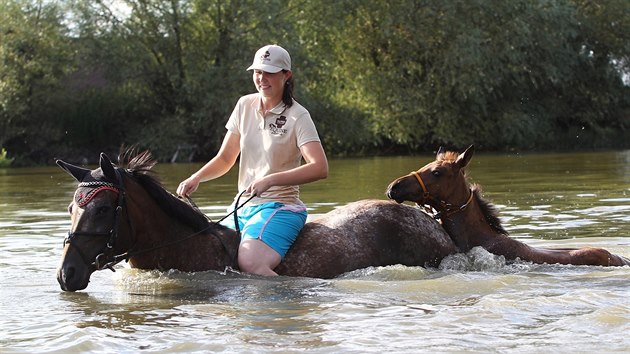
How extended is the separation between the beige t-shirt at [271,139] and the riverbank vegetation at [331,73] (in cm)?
3349

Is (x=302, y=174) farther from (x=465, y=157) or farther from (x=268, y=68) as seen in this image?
(x=465, y=157)

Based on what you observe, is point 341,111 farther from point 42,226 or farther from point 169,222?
point 169,222

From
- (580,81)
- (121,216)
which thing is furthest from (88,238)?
(580,81)

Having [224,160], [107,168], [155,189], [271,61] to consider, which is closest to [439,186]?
[224,160]

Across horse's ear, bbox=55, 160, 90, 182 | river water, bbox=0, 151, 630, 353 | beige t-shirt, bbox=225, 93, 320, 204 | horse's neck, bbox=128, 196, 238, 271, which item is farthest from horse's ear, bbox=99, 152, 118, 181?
beige t-shirt, bbox=225, 93, 320, 204

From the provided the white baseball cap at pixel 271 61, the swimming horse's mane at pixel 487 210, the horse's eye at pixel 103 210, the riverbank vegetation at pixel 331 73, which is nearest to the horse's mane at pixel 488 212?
the swimming horse's mane at pixel 487 210

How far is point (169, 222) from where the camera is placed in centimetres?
779

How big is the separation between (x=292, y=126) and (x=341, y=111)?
118 ft

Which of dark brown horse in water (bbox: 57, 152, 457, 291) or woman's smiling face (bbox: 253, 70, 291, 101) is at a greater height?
woman's smiling face (bbox: 253, 70, 291, 101)

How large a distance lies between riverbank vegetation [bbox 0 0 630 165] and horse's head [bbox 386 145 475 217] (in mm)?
32822

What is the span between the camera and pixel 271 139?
781cm

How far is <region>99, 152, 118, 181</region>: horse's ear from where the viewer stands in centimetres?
725

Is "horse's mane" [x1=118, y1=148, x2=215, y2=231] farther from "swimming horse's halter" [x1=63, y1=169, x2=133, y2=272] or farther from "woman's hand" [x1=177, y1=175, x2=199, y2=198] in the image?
"swimming horse's halter" [x1=63, y1=169, x2=133, y2=272]

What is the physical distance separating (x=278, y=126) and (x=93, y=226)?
5.18 feet
